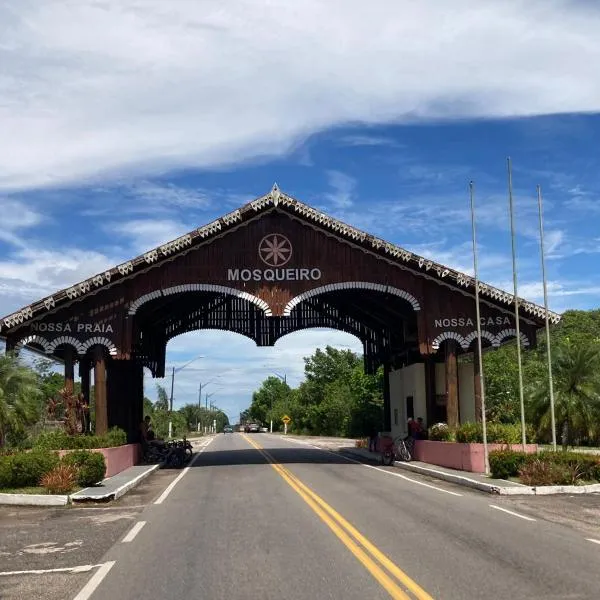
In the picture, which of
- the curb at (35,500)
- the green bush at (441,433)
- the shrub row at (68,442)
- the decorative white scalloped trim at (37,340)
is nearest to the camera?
the curb at (35,500)

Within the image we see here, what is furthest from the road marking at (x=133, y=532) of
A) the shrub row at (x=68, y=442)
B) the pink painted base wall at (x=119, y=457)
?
the shrub row at (x=68, y=442)

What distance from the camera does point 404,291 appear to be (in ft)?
94.4

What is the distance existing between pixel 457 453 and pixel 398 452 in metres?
5.62

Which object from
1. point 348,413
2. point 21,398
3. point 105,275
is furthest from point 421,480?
point 348,413

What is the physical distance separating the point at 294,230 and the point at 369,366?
16.1m

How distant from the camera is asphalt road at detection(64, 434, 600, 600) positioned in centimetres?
802

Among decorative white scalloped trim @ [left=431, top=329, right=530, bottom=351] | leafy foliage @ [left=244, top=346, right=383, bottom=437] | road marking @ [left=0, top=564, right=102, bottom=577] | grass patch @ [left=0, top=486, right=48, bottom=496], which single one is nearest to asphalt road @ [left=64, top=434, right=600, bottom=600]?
Answer: road marking @ [left=0, top=564, right=102, bottom=577]

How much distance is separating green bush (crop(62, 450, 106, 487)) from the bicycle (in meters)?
13.1

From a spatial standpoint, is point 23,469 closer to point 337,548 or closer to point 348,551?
point 337,548

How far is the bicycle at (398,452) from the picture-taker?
98.5 ft

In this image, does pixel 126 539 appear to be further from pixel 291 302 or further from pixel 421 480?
pixel 291 302

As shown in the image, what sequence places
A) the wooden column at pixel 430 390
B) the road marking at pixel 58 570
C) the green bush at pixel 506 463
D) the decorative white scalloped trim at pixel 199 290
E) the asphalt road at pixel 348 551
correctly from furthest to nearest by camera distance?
1. the wooden column at pixel 430 390
2. the decorative white scalloped trim at pixel 199 290
3. the green bush at pixel 506 463
4. the road marking at pixel 58 570
5. the asphalt road at pixel 348 551

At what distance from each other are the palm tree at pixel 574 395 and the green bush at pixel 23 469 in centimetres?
1657

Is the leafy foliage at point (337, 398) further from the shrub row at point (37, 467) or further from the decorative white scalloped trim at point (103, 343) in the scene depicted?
the shrub row at point (37, 467)
